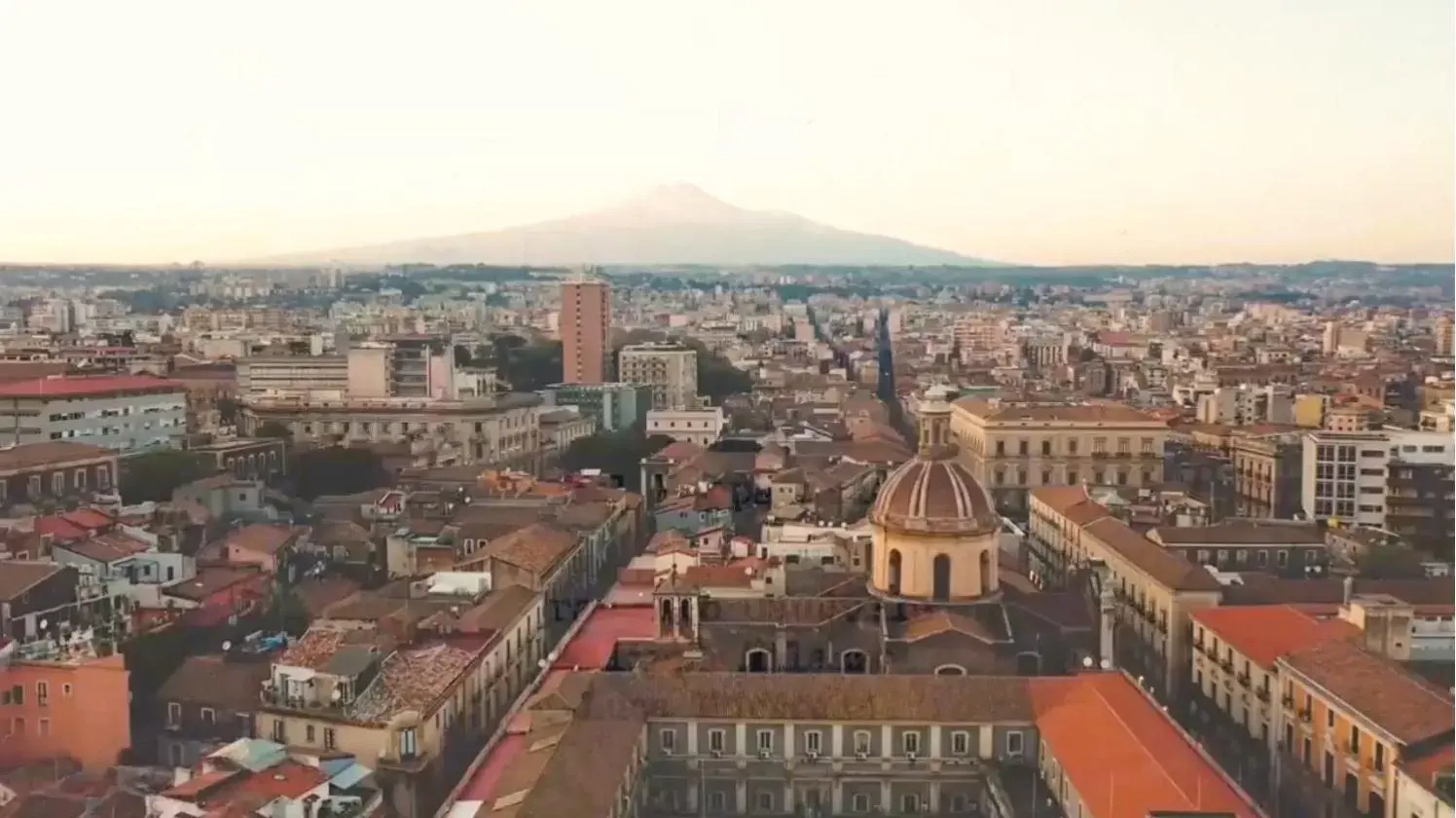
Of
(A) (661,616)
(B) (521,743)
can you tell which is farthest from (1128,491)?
(B) (521,743)

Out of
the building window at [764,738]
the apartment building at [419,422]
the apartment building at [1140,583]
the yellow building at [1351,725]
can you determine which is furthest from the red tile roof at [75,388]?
the yellow building at [1351,725]

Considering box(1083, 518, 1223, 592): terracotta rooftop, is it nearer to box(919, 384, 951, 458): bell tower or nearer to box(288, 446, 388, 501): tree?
box(919, 384, 951, 458): bell tower

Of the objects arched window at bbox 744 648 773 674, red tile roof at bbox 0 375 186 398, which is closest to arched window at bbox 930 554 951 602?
arched window at bbox 744 648 773 674

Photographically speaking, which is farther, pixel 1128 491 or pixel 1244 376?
pixel 1244 376

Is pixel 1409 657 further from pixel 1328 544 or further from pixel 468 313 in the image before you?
pixel 468 313

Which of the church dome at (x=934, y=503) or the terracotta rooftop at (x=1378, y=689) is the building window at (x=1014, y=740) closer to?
the terracotta rooftop at (x=1378, y=689)
